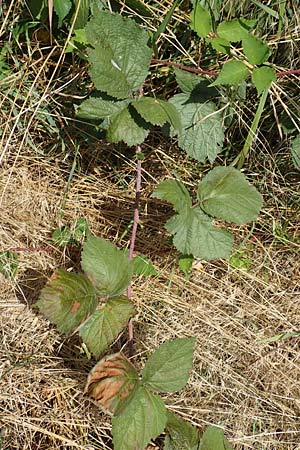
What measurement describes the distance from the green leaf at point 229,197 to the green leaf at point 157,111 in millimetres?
167

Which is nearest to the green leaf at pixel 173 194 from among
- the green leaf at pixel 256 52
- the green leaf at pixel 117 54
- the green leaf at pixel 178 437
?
the green leaf at pixel 117 54

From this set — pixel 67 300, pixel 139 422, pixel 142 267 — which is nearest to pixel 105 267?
pixel 67 300

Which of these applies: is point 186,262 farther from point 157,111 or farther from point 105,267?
point 157,111

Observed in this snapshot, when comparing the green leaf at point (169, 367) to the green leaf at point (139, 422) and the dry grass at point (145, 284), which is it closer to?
the green leaf at point (139, 422)

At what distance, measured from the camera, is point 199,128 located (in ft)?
6.07

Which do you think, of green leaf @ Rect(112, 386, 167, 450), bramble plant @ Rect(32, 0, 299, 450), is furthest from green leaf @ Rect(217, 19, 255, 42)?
green leaf @ Rect(112, 386, 167, 450)

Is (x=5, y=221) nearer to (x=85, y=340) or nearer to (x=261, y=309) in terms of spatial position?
(x=85, y=340)

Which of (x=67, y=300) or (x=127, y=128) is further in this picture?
(x=127, y=128)

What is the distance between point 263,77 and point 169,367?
669mm

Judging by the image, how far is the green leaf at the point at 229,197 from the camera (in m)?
1.76

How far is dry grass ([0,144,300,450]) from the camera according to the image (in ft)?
5.58

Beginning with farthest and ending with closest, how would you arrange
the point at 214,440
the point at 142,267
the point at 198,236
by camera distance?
the point at 142,267 < the point at 198,236 < the point at 214,440

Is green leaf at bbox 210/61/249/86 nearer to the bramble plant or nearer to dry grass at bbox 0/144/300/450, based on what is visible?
the bramble plant

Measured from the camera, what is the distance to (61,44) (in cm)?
193
